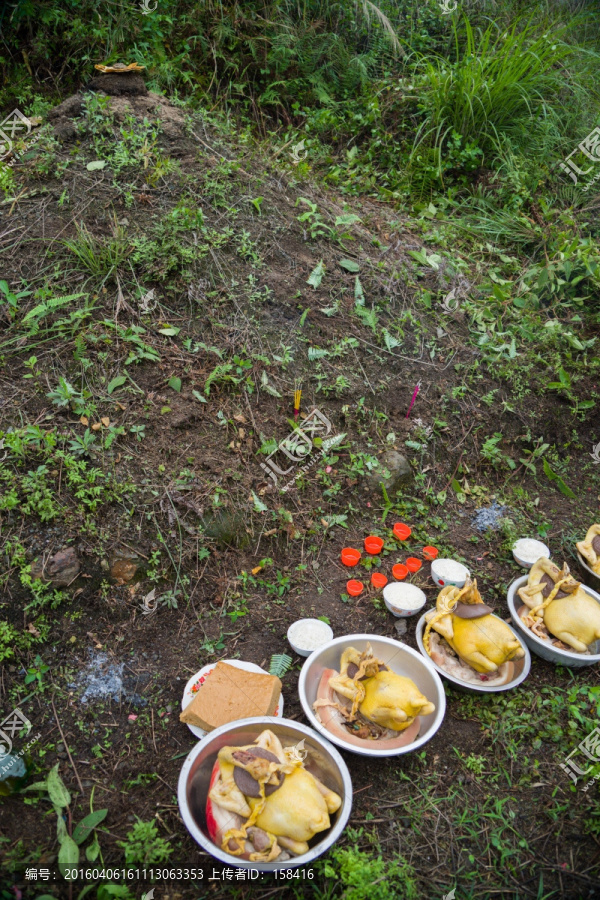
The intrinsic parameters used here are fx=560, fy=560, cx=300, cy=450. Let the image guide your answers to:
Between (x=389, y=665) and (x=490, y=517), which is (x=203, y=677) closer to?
(x=389, y=665)

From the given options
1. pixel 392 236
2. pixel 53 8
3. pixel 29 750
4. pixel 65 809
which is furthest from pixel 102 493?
pixel 53 8

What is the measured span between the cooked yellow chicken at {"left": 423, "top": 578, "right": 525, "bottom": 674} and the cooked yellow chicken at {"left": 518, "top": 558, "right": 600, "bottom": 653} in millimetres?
250

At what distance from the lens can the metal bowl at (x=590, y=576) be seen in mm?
2760

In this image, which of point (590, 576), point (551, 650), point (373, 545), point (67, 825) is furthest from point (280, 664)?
point (590, 576)

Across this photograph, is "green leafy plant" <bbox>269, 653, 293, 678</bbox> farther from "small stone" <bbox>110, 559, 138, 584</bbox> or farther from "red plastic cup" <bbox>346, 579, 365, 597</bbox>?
"small stone" <bbox>110, 559, 138, 584</bbox>

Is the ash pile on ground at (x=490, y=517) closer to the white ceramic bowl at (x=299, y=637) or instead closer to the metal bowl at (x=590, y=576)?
the metal bowl at (x=590, y=576)

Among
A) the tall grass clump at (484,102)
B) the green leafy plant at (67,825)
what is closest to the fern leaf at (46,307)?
the green leafy plant at (67,825)

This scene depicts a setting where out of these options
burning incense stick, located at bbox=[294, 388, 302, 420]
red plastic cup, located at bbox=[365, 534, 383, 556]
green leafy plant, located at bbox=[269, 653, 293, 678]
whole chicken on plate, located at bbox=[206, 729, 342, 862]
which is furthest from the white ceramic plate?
burning incense stick, located at bbox=[294, 388, 302, 420]

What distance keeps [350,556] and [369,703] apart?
0.85 meters

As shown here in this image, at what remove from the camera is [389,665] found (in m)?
2.28

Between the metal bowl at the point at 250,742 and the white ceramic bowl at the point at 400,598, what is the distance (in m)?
0.78

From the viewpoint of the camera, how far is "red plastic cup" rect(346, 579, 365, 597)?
2676mm

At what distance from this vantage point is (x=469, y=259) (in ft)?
14.3

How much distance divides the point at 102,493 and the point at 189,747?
114 cm
